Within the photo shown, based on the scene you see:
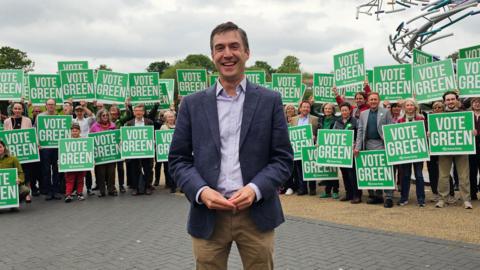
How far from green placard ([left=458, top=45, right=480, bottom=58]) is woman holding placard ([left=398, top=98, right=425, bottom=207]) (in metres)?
2.44

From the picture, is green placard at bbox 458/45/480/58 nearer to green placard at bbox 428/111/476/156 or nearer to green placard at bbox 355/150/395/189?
green placard at bbox 428/111/476/156

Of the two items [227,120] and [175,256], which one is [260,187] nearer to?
[227,120]

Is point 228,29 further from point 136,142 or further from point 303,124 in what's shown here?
point 136,142

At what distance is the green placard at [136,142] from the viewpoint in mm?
11297

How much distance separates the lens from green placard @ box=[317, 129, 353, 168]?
9.78 m

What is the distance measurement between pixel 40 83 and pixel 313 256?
9192mm

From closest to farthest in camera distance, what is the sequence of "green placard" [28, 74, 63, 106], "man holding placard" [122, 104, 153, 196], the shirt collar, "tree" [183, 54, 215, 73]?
the shirt collar
"man holding placard" [122, 104, 153, 196]
"green placard" [28, 74, 63, 106]
"tree" [183, 54, 215, 73]

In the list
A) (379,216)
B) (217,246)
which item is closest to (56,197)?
(379,216)

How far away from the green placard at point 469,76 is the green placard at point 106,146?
779cm

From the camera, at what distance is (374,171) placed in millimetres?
9492

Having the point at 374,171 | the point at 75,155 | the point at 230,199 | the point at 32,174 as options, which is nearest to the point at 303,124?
the point at 374,171

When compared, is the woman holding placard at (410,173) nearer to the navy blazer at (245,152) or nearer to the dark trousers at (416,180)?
A: the dark trousers at (416,180)

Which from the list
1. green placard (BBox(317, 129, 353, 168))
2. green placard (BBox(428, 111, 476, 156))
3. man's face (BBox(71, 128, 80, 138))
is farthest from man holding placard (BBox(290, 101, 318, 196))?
man's face (BBox(71, 128, 80, 138))

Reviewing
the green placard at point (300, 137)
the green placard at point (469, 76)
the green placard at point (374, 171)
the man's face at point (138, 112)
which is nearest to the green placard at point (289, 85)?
the green placard at point (300, 137)
